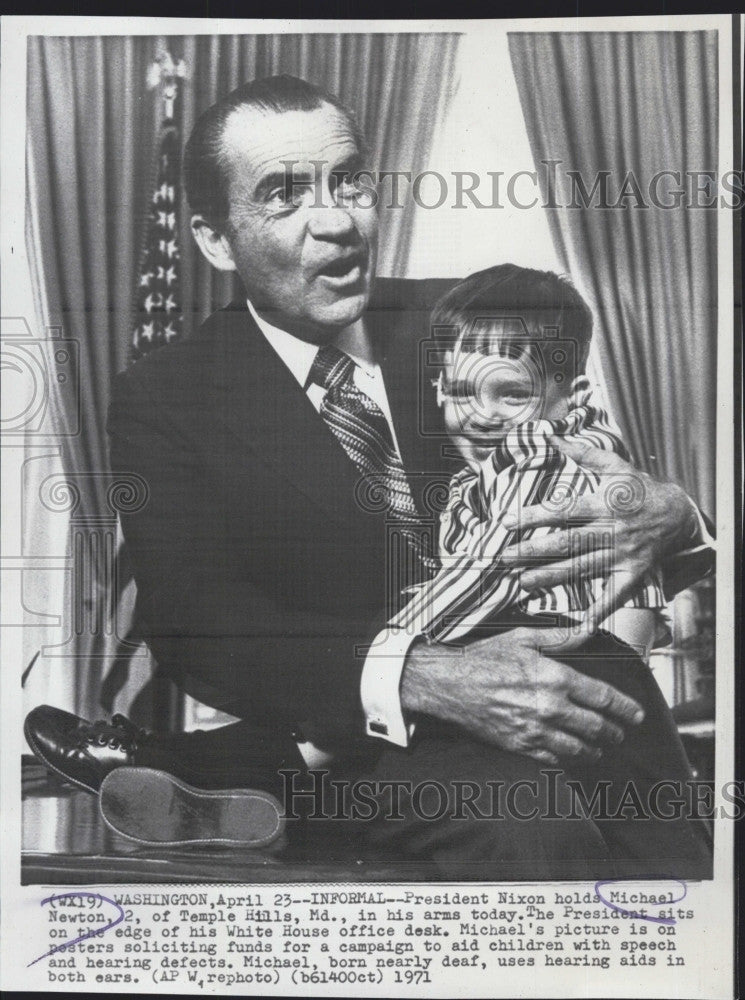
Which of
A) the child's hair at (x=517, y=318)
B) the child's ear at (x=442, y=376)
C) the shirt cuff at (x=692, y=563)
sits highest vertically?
the child's hair at (x=517, y=318)

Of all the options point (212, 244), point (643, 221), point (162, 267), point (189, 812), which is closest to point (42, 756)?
point (189, 812)

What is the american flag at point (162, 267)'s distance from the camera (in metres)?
2.57

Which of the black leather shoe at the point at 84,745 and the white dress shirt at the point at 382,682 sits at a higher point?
the white dress shirt at the point at 382,682

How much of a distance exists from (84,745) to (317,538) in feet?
3.10

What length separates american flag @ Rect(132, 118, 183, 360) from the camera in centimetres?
257

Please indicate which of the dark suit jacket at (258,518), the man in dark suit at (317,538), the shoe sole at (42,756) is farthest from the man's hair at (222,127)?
the shoe sole at (42,756)

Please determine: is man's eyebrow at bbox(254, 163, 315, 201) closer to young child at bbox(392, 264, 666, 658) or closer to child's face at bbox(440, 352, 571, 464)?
young child at bbox(392, 264, 666, 658)

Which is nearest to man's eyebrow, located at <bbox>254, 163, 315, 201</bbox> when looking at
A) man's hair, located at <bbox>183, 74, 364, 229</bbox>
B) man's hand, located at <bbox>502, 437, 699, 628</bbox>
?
man's hair, located at <bbox>183, 74, 364, 229</bbox>

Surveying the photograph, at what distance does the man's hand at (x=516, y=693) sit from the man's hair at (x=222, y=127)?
4.90 ft

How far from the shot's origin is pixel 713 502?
101 inches

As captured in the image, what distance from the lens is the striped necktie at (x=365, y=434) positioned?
254cm

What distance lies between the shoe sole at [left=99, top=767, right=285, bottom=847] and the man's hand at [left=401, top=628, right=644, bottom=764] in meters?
0.55

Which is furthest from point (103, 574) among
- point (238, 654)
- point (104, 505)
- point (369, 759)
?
point (369, 759)

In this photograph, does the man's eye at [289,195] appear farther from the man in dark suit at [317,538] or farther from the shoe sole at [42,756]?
the shoe sole at [42,756]
